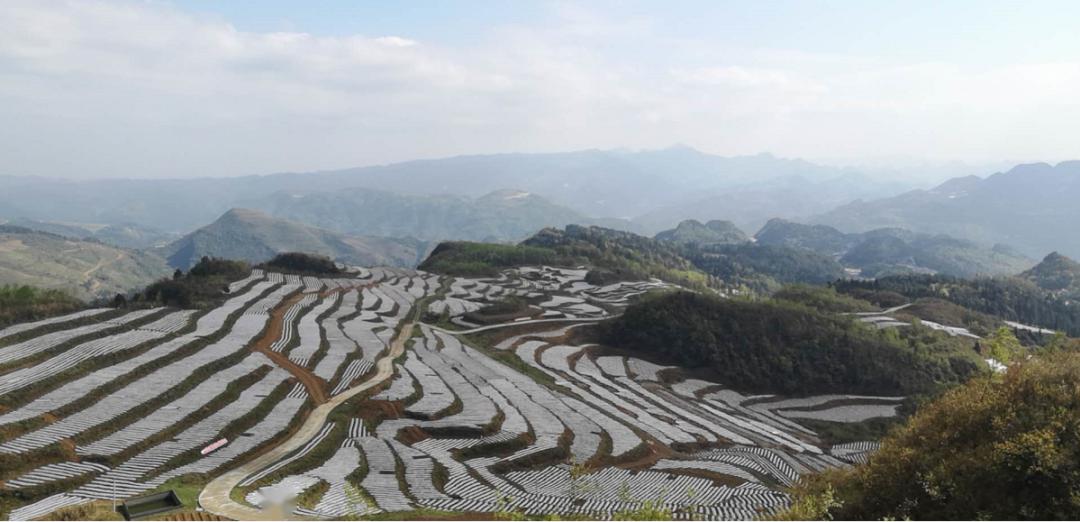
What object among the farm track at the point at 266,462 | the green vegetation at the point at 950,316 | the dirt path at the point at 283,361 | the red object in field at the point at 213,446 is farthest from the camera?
the green vegetation at the point at 950,316

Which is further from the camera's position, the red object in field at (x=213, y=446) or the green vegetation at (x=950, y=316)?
the green vegetation at (x=950, y=316)

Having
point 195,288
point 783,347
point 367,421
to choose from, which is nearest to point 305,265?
point 195,288

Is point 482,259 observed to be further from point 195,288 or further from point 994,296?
point 994,296

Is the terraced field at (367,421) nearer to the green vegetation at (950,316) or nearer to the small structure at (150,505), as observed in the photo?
the small structure at (150,505)

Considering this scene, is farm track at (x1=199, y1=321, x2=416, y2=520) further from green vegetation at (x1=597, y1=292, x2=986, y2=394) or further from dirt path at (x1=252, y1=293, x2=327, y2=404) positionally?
green vegetation at (x1=597, y1=292, x2=986, y2=394)

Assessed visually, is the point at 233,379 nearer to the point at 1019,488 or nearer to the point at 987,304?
the point at 1019,488

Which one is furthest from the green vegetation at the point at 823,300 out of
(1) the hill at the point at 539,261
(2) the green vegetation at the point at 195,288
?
(2) the green vegetation at the point at 195,288
